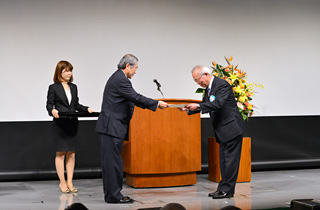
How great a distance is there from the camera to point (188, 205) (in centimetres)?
414

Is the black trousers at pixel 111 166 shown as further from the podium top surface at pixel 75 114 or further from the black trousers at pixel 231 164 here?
the black trousers at pixel 231 164

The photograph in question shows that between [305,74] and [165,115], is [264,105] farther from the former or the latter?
[165,115]

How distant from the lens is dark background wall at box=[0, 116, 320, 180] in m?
5.95

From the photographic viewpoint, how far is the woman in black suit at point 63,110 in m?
4.80

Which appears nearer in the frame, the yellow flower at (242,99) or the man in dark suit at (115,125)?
the man in dark suit at (115,125)

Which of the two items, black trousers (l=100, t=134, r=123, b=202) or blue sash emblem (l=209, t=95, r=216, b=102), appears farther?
blue sash emblem (l=209, t=95, r=216, b=102)

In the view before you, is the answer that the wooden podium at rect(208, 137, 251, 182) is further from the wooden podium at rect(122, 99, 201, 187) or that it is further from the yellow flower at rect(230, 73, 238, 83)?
the yellow flower at rect(230, 73, 238, 83)

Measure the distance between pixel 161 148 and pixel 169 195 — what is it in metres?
0.61

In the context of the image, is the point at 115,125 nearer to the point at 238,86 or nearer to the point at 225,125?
the point at 225,125

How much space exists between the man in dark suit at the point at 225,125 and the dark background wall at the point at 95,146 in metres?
2.08

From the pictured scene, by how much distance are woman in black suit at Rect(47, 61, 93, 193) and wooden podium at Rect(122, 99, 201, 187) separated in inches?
24.7

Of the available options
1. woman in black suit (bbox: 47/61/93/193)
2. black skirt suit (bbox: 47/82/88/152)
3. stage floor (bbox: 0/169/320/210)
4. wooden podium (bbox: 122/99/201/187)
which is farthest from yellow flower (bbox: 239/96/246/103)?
black skirt suit (bbox: 47/82/88/152)

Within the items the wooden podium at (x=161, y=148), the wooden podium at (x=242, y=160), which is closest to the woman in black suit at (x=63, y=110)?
the wooden podium at (x=161, y=148)

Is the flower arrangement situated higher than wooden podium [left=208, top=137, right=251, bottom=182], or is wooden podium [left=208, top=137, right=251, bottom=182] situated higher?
the flower arrangement
